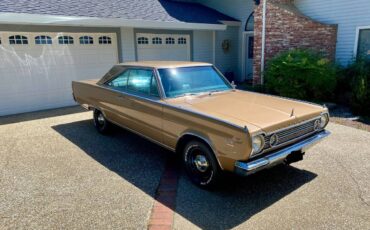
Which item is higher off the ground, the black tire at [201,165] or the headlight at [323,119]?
the headlight at [323,119]

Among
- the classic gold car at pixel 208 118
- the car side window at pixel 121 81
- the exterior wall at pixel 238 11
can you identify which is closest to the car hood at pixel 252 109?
the classic gold car at pixel 208 118

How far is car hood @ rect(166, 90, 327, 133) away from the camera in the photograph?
3.40 metres

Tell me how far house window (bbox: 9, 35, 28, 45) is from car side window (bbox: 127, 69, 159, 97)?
4.76 metres

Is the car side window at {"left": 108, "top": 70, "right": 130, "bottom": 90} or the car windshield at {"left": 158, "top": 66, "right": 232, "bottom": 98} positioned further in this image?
the car side window at {"left": 108, "top": 70, "right": 130, "bottom": 90}

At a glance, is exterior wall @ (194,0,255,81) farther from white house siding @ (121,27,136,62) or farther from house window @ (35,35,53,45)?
house window @ (35,35,53,45)

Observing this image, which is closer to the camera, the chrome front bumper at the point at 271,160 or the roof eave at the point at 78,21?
the chrome front bumper at the point at 271,160

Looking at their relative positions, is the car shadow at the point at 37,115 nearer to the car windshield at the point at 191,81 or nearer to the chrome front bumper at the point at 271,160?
the car windshield at the point at 191,81

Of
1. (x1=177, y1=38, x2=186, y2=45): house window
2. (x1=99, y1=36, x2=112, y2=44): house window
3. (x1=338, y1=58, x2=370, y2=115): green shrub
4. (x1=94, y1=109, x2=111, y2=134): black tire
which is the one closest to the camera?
(x1=94, y1=109, x2=111, y2=134): black tire

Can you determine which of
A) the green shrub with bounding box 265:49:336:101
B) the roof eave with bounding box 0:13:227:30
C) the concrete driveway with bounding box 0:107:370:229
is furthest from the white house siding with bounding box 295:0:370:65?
the concrete driveway with bounding box 0:107:370:229

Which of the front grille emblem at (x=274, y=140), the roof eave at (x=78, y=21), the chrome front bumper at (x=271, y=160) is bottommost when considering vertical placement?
the chrome front bumper at (x=271, y=160)

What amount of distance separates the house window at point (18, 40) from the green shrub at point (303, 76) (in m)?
7.30

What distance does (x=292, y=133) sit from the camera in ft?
12.0

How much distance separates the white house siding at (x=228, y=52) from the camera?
1323cm

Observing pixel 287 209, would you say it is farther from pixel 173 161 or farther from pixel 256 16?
pixel 256 16
